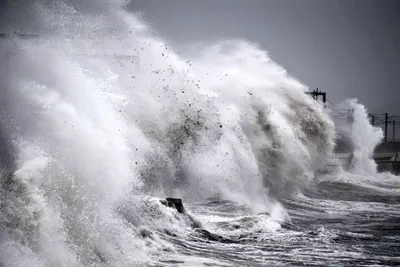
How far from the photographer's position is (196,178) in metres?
19.3

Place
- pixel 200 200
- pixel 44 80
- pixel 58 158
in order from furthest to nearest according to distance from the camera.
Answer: pixel 200 200
pixel 44 80
pixel 58 158

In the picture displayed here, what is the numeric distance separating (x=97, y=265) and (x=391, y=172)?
38.8 m

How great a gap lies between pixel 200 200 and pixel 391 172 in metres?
29.9

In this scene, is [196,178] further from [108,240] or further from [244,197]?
[108,240]

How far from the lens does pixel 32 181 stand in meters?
8.78

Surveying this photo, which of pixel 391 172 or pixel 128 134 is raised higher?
pixel 391 172

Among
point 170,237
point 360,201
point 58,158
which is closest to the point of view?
point 58,158

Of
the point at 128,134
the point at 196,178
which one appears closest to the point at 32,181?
the point at 128,134

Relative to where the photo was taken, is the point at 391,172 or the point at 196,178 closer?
the point at 196,178

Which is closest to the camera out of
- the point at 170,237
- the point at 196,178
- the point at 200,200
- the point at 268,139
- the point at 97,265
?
the point at 97,265

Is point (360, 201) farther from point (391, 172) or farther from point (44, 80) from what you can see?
point (391, 172)

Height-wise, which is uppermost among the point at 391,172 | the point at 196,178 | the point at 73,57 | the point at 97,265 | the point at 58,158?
the point at 391,172

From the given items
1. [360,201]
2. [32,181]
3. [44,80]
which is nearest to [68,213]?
[32,181]

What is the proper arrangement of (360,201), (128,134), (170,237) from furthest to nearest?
(360,201)
(128,134)
(170,237)
